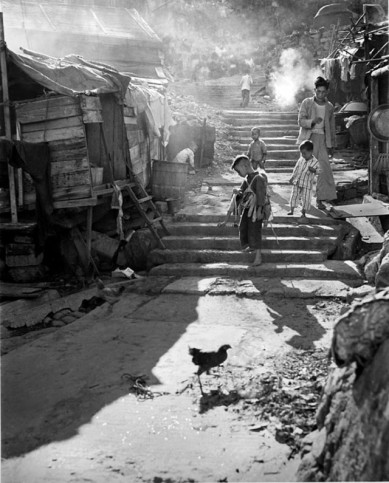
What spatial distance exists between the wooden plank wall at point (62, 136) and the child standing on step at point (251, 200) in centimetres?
271

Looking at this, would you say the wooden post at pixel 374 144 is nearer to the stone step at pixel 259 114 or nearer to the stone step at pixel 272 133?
the stone step at pixel 272 133

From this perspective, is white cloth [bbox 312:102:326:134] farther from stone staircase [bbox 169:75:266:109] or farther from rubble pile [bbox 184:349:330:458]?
stone staircase [bbox 169:75:266:109]

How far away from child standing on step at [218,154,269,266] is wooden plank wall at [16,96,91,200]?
2707 mm

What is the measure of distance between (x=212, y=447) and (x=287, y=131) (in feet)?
55.8

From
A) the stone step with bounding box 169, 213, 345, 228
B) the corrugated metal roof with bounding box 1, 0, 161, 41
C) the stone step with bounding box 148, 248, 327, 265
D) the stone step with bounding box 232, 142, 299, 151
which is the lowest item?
the stone step with bounding box 148, 248, 327, 265

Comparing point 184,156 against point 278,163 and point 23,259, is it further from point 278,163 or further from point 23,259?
point 23,259

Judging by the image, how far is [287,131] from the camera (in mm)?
19844

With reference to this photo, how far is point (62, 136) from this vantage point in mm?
9188

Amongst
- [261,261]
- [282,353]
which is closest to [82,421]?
[282,353]

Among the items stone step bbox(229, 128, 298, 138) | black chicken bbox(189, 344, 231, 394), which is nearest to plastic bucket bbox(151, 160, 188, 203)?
black chicken bbox(189, 344, 231, 394)

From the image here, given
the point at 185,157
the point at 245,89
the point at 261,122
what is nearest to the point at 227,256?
the point at 185,157

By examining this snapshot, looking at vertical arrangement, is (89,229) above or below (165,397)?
above

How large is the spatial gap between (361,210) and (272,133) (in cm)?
1034

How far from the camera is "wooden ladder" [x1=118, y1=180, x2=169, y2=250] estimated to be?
988cm
